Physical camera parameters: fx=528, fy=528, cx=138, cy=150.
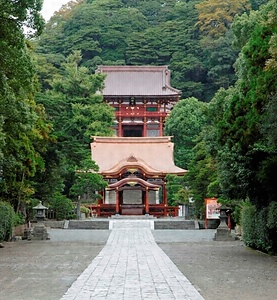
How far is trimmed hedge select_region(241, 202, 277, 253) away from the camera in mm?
12172

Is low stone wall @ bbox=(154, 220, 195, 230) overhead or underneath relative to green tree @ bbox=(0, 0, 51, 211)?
underneath

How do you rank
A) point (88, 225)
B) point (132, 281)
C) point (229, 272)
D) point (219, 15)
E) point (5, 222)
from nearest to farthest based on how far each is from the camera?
point (132, 281)
point (229, 272)
point (5, 222)
point (88, 225)
point (219, 15)

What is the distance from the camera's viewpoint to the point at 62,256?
12.7 meters

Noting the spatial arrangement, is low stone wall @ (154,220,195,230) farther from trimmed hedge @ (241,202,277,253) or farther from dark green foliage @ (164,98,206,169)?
dark green foliage @ (164,98,206,169)

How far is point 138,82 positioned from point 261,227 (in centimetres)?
3807

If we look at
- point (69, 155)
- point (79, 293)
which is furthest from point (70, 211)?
point (79, 293)

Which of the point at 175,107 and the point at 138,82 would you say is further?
the point at 138,82

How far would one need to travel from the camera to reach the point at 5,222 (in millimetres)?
17109

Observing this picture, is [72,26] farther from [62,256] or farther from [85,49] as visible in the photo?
[62,256]

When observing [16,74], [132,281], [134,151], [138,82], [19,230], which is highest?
[138,82]

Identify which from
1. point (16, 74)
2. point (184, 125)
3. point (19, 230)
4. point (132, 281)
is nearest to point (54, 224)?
point (19, 230)

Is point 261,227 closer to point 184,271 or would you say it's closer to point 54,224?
point 184,271

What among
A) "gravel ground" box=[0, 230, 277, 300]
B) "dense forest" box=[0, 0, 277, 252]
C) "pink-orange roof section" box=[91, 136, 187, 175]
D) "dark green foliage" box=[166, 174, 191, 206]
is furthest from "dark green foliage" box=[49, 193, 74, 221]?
"gravel ground" box=[0, 230, 277, 300]

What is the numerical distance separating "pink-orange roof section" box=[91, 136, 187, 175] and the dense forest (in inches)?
52.6
